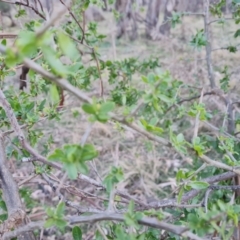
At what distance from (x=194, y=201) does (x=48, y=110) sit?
372 mm

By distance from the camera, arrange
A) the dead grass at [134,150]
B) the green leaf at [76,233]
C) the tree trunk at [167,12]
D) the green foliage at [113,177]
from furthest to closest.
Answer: the tree trunk at [167,12] < the dead grass at [134,150] < the green leaf at [76,233] < the green foliage at [113,177]

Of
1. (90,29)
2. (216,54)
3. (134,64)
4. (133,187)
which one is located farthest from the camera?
(216,54)

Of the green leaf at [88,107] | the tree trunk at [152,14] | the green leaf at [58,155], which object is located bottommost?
the tree trunk at [152,14]

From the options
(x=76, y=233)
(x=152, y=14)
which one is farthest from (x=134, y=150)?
(x=152, y=14)

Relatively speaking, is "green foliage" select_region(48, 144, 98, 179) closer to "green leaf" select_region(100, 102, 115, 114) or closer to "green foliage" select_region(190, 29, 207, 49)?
"green leaf" select_region(100, 102, 115, 114)

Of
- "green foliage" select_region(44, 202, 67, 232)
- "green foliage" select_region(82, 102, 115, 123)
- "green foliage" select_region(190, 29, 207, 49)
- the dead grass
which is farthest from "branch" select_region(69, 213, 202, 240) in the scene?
the dead grass

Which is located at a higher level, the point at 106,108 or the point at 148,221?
the point at 106,108

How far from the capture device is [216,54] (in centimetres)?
294

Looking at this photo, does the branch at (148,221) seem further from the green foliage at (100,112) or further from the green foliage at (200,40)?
the green foliage at (200,40)

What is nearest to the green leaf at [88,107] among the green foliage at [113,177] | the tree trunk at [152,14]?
the green foliage at [113,177]

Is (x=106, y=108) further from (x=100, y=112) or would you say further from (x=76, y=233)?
(x=76, y=233)

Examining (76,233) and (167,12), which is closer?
(76,233)

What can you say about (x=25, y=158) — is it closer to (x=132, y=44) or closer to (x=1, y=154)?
(x=1, y=154)

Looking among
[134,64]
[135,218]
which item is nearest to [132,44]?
[134,64]
